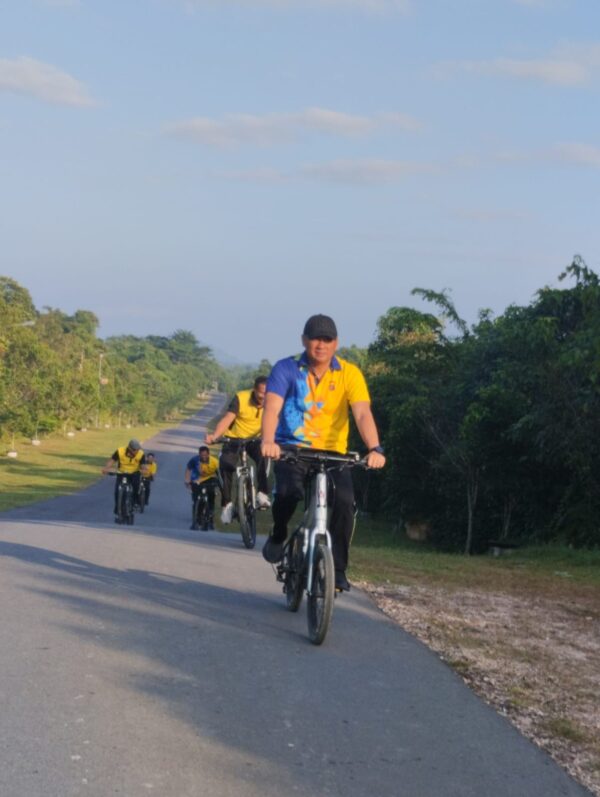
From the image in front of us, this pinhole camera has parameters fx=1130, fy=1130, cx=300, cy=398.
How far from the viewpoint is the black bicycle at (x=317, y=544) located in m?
6.80

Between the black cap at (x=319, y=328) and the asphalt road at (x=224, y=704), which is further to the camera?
the black cap at (x=319, y=328)

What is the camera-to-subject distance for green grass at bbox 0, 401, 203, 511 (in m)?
41.5

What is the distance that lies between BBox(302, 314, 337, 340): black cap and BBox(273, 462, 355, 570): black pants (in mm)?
833

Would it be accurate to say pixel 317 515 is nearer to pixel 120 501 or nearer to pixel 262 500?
pixel 262 500

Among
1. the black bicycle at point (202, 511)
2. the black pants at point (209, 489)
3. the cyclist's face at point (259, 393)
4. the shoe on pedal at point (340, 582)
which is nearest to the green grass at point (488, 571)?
the cyclist's face at point (259, 393)

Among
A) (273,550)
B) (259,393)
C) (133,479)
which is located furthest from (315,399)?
(133,479)

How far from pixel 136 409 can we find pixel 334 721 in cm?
11787

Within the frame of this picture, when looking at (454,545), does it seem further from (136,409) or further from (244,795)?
(136,409)

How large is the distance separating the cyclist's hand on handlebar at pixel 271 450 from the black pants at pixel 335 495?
1.30 ft

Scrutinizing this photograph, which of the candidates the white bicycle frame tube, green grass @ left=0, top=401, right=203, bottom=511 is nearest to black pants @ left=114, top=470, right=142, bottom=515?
green grass @ left=0, top=401, right=203, bottom=511

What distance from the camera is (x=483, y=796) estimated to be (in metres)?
4.43

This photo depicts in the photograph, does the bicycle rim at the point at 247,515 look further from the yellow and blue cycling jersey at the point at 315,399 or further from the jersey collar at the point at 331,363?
the jersey collar at the point at 331,363

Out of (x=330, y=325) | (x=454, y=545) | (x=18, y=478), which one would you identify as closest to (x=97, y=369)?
(x=18, y=478)

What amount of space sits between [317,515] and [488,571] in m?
5.76
